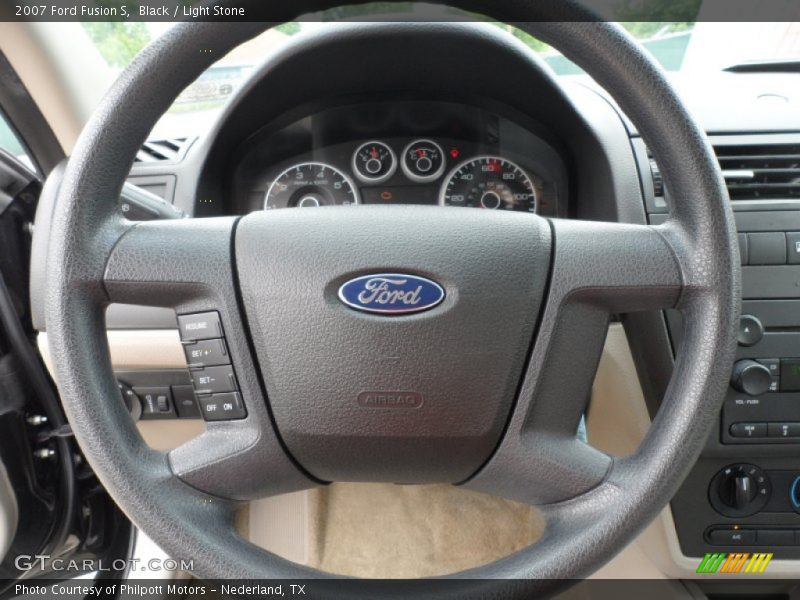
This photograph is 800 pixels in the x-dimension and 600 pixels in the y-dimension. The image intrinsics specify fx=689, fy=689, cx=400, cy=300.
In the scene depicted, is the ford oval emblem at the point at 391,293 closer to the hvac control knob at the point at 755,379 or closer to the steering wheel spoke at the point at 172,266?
the steering wheel spoke at the point at 172,266

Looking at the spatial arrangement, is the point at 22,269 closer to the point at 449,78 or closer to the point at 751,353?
the point at 449,78

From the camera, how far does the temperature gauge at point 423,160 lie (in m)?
1.25

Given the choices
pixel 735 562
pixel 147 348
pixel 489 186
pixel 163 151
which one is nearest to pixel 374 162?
pixel 489 186

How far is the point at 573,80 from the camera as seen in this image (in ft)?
4.07

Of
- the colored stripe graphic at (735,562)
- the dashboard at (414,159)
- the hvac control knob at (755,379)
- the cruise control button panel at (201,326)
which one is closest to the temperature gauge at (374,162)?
the dashboard at (414,159)

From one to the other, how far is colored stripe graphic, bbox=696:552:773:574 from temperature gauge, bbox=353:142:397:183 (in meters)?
0.84

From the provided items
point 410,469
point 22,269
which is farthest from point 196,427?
point 410,469

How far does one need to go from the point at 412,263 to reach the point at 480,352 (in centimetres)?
13

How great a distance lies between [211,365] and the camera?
803 millimetres

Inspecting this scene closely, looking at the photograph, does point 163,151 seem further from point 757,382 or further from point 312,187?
point 757,382

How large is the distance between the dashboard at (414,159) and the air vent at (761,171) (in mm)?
271

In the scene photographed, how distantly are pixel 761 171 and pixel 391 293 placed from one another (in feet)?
2.28

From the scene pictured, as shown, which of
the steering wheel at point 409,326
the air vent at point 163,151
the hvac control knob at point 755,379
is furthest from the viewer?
the air vent at point 163,151

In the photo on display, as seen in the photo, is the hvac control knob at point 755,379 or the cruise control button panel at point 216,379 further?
the hvac control knob at point 755,379
